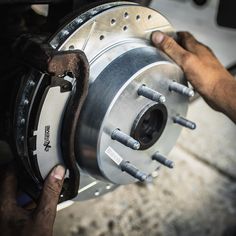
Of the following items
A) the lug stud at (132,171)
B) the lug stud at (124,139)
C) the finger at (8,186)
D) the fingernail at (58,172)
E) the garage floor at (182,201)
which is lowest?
the garage floor at (182,201)

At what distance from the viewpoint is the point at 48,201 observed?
2.36ft

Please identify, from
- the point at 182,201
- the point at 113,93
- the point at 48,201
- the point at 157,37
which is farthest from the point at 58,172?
the point at 182,201

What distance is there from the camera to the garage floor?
111 cm

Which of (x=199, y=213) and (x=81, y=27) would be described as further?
(x=199, y=213)

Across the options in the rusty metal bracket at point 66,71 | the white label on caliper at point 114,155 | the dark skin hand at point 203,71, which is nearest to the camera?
the rusty metal bracket at point 66,71

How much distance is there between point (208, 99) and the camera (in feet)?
2.94

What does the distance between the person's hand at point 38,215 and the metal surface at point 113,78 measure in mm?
29

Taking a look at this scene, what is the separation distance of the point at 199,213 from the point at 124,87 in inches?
24.2

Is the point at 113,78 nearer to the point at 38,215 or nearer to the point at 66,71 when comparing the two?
the point at 66,71

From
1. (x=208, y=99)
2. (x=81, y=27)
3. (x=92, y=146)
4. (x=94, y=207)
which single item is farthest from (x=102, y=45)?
(x=94, y=207)

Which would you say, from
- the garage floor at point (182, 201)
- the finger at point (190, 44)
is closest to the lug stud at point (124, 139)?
the finger at point (190, 44)

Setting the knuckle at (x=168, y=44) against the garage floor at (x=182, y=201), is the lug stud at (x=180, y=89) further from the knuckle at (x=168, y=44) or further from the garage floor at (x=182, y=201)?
the garage floor at (x=182, y=201)

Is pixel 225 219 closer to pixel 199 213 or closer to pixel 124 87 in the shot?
pixel 199 213

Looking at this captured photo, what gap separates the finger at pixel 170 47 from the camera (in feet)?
2.63
